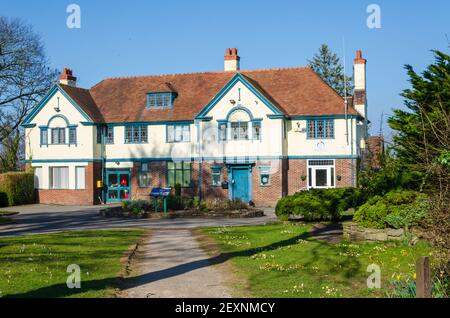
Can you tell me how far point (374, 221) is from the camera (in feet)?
53.1

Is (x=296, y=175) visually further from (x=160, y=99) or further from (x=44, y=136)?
(x=44, y=136)

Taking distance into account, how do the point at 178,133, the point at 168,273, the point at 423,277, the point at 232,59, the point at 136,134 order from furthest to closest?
the point at 232,59 < the point at 136,134 < the point at 178,133 < the point at 168,273 < the point at 423,277

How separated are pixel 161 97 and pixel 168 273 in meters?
29.2

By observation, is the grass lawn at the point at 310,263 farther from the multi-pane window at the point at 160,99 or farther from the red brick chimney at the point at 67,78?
the red brick chimney at the point at 67,78

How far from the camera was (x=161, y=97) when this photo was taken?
40.3 metres

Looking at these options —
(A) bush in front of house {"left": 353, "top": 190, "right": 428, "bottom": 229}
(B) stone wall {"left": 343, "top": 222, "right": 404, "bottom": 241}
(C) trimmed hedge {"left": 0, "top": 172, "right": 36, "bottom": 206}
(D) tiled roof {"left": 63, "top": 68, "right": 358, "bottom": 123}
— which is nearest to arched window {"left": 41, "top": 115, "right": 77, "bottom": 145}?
(D) tiled roof {"left": 63, "top": 68, "right": 358, "bottom": 123}

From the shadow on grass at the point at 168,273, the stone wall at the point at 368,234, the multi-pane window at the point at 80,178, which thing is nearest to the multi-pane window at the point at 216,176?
the multi-pane window at the point at 80,178

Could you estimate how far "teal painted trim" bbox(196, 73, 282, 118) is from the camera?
35.9 metres

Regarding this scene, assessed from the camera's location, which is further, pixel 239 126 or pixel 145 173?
pixel 145 173

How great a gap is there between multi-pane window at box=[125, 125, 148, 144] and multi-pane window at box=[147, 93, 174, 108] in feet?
5.96

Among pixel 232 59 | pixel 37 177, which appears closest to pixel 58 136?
pixel 37 177
